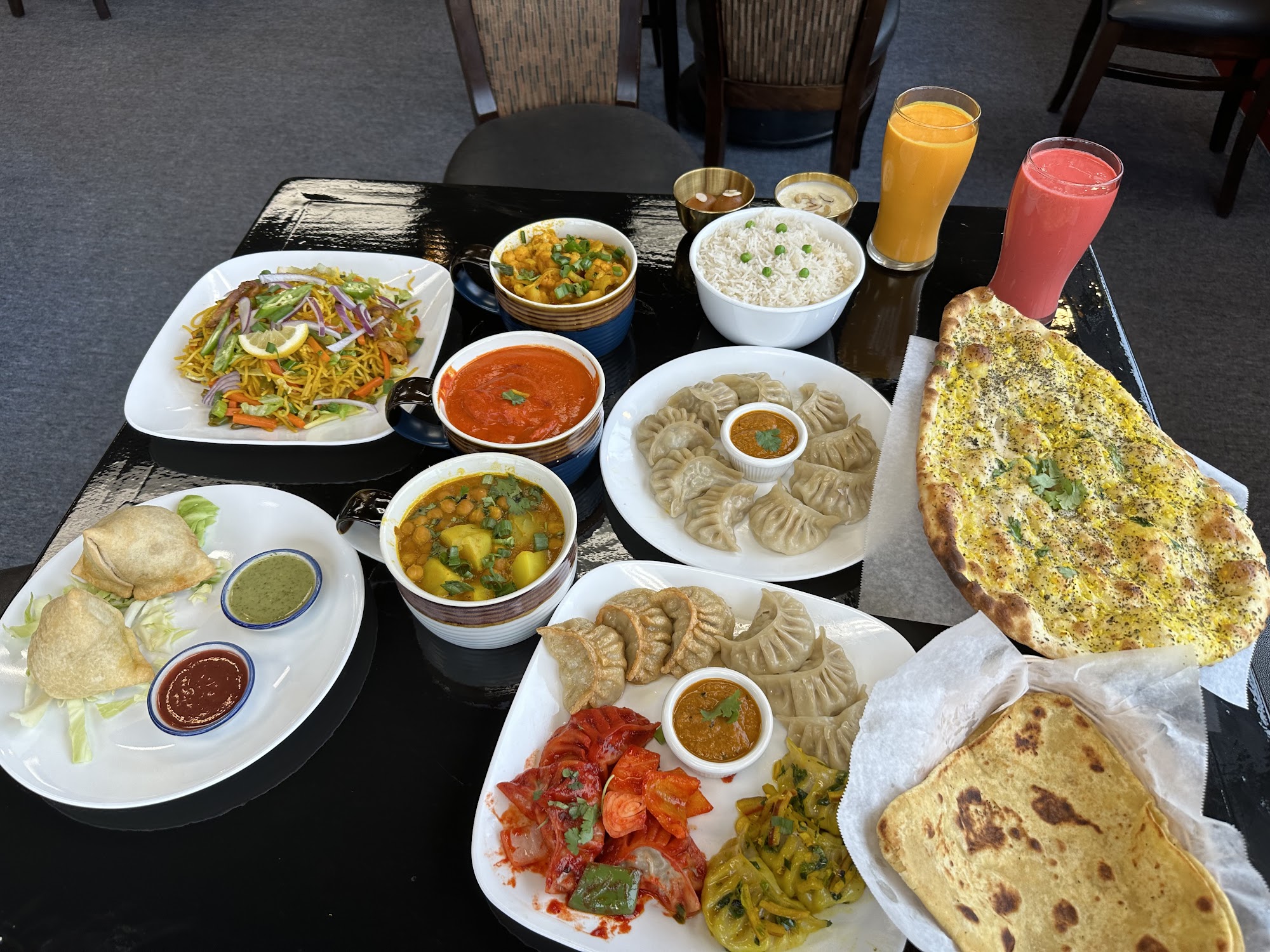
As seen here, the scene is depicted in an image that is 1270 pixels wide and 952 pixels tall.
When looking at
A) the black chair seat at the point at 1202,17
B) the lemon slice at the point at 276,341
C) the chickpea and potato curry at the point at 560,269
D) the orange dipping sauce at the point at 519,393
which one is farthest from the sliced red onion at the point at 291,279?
the black chair seat at the point at 1202,17

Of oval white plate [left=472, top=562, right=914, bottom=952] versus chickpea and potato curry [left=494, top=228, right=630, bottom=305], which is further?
chickpea and potato curry [left=494, top=228, right=630, bottom=305]

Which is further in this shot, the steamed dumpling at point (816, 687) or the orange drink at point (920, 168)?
the orange drink at point (920, 168)

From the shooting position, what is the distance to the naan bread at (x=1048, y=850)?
5.05ft

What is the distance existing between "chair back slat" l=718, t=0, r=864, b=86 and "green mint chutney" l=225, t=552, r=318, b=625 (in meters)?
3.61

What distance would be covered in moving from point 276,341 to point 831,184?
2109 mm

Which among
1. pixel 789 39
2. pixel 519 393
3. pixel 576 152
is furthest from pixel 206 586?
pixel 789 39

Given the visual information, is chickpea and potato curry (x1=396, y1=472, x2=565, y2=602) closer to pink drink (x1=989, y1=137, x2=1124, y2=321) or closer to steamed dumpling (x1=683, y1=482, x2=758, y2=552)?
steamed dumpling (x1=683, y1=482, x2=758, y2=552)

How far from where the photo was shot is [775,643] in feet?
6.32

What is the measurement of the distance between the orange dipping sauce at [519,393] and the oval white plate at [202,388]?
249 mm

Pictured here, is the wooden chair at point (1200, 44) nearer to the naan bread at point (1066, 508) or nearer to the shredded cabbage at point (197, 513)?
the naan bread at point (1066, 508)

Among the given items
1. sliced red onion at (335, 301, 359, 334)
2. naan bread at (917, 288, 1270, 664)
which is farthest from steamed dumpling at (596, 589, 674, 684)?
sliced red onion at (335, 301, 359, 334)

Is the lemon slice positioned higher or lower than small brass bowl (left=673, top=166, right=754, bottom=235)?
lower

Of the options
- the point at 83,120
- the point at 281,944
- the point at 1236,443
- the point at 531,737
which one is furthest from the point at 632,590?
the point at 83,120

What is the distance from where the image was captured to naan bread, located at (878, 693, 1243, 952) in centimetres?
154
